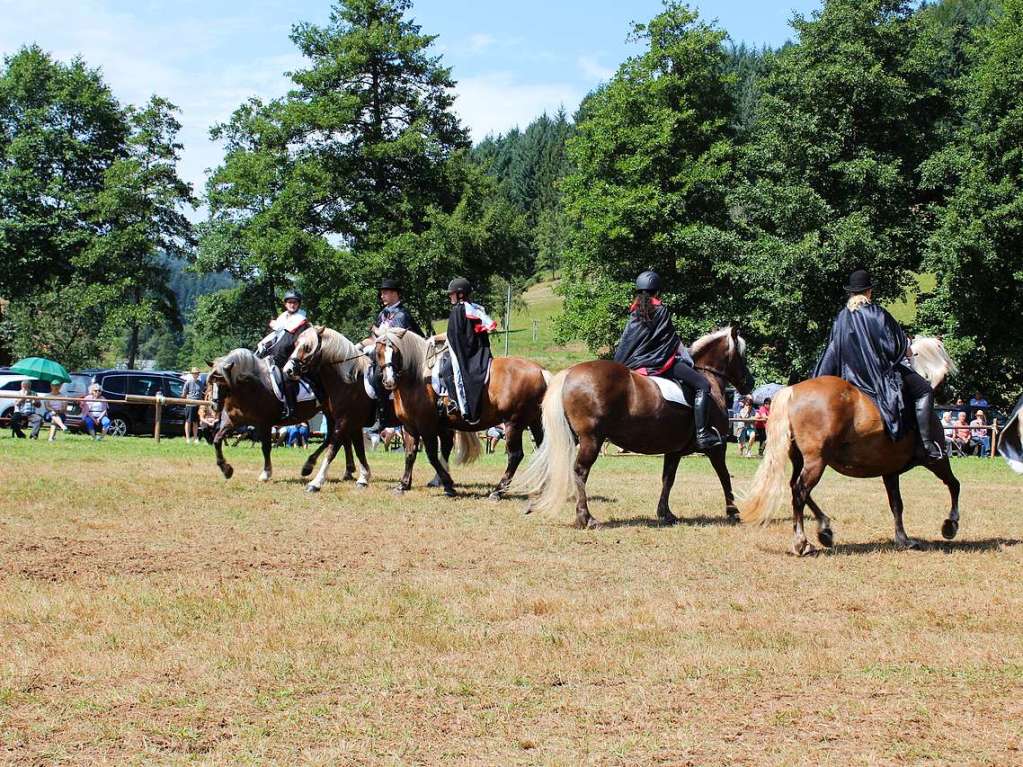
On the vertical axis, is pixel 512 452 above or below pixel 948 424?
below

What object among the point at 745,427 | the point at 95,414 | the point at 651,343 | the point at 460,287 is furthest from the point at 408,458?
the point at 745,427

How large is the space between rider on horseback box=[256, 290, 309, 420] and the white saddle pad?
6.35 m

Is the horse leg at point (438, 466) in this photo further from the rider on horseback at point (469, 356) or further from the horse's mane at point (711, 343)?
the horse's mane at point (711, 343)

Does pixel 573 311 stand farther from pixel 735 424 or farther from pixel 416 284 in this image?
pixel 735 424

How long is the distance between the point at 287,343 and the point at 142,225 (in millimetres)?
39867

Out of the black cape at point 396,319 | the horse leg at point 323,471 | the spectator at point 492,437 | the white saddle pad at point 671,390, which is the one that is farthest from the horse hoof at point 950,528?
the spectator at point 492,437

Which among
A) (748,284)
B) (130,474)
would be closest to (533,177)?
(748,284)

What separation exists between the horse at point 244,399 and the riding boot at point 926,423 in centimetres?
875

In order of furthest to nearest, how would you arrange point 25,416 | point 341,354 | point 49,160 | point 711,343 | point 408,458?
point 49,160
point 25,416
point 341,354
point 408,458
point 711,343

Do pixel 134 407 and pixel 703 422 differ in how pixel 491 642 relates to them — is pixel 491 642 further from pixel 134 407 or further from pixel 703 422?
pixel 134 407

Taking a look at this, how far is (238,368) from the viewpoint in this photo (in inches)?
634

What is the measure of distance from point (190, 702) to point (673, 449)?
7928 millimetres

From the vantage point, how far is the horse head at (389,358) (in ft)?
46.6

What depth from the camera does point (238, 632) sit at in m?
6.58
